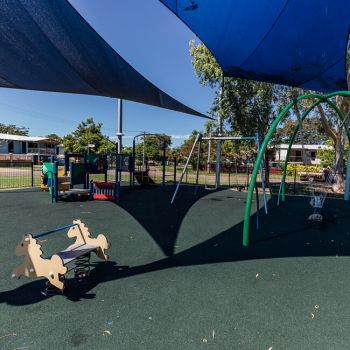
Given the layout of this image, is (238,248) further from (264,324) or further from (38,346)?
(38,346)

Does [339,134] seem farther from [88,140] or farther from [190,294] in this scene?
[88,140]

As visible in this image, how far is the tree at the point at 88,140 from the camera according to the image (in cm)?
4116

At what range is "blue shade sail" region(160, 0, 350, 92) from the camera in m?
5.23

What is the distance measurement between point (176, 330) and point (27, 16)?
13.7 feet

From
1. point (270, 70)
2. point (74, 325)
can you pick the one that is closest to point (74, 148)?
point (270, 70)

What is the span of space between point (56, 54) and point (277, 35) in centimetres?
436

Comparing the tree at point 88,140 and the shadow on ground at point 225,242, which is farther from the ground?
the tree at point 88,140

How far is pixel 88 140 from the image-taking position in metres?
42.0

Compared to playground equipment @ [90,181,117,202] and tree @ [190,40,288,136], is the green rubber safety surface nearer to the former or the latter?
playground equipment @ [90,181,117,202]

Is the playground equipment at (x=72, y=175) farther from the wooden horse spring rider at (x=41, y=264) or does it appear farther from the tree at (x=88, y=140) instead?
the tree at (x=88, y=140)

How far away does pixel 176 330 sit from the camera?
8.64 ft

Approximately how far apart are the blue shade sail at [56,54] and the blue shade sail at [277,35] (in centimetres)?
154

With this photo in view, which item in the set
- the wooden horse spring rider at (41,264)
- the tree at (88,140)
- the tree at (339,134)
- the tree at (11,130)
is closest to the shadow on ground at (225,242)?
the wooden horse spring rider at (41,264)

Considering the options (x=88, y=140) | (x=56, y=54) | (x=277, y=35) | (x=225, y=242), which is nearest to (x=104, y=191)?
(x=225, y=242)
